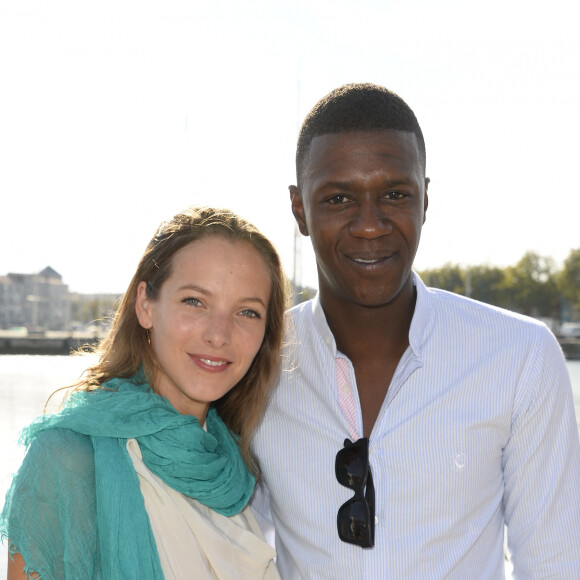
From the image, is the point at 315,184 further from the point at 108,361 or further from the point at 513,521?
the point at 513,521

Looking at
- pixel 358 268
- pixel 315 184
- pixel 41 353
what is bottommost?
pixel 41 353

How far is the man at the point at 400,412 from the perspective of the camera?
2148 millimetres

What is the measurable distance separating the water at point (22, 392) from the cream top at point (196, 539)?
1.39 ft

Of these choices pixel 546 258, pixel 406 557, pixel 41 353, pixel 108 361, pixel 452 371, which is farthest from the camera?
pixel 546 258

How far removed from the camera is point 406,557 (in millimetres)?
2131

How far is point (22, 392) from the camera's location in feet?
75.4

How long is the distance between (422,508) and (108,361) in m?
1.16

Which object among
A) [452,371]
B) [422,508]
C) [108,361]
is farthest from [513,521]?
[108,361]

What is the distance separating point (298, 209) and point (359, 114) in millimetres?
422

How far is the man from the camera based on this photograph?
7.05 feet

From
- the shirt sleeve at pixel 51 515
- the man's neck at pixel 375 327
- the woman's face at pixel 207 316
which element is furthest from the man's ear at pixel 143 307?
the man's neck at pixel 375 327

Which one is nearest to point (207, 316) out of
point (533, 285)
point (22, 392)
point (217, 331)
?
point (217, 331)

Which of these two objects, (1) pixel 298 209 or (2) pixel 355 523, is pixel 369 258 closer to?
(1) pixel 298 209

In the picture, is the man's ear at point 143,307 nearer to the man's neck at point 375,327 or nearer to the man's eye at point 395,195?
the man's neck at point 375,327
